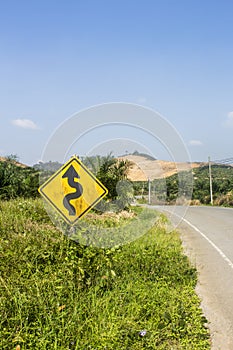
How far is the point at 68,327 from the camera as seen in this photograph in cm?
468

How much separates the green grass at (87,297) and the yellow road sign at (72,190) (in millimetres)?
570

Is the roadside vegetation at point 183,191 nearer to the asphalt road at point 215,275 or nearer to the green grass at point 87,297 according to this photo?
the asphalt road at point 215,275

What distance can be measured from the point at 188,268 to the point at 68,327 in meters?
4.22

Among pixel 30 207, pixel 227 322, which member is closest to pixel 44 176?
pixel 30 207

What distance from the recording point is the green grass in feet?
15.4

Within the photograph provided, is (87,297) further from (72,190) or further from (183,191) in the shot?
(183,191)

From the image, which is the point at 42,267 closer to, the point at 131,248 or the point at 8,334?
the point at 8,334

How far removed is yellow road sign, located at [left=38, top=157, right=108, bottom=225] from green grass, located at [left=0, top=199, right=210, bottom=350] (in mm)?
570

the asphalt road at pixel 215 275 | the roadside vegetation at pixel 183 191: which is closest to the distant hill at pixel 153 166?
the roadside vegetation at pixel 183 191

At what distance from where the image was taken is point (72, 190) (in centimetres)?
758

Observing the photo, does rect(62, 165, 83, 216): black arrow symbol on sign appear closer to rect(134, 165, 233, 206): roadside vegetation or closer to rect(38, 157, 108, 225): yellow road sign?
rect(38, 157, 108, 225): yellow road sign

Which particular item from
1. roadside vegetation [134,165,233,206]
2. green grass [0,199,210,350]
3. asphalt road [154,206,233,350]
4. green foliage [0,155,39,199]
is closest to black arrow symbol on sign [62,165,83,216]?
green grass [0,199,210,350]

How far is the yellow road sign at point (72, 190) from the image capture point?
24.1 feet

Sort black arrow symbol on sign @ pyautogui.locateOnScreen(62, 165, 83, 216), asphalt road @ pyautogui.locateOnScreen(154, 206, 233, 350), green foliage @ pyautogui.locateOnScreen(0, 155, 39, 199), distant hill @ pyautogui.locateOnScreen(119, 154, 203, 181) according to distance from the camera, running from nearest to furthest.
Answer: asphalt road @ pyautogui.locateOnScreen(154, 206, 233, 350) < black arrow symbol on sign @ pyautogui.locateOnScreen(62, 165, 83, 216) < distant hill @ pyautogui.locateOnScreen(119, 154, 203, 181) < green foliage @ pyautogui.locateOnScreen(0, 155, 39, 199)
